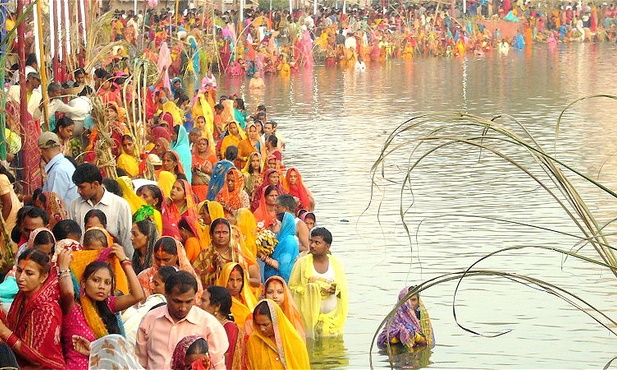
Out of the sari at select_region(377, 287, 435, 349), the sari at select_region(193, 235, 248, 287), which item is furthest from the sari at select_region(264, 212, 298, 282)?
the sari at select_region(193, 235, 248, 287)

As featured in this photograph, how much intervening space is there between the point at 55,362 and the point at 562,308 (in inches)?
203

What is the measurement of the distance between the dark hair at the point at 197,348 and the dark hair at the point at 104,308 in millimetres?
602

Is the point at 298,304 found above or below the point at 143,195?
below

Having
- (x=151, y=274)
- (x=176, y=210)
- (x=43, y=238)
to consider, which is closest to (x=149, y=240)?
(x=151, y=274)

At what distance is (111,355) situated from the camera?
506 centimetres

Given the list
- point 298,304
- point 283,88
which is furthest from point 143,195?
point 283,88

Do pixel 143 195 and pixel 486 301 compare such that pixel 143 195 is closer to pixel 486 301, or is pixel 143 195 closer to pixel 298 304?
pixel 298 304

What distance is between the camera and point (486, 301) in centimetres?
1023

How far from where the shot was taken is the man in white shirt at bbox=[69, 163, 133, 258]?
8031 mm

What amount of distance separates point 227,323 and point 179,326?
2.73 feet

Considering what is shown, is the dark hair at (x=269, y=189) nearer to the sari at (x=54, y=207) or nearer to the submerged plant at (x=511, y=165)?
the submerged plant at (x=511, y=165)

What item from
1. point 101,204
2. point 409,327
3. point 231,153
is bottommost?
point 409,327

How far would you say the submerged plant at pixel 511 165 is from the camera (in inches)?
129

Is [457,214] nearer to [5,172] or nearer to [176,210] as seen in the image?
[5,172]
